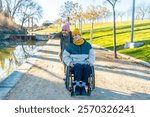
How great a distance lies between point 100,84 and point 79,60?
2.18m

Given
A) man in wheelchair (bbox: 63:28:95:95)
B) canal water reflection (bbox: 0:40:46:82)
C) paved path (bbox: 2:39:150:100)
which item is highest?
man in wheelchair (bbox: 63:28:95:95)

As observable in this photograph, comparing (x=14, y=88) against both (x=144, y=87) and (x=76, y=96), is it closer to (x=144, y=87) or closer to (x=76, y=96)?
(x=76, y=96)

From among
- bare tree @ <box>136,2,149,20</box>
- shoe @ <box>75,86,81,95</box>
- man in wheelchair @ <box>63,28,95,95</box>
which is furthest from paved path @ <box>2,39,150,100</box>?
bare tree @ <box>136,2,149,20</box>

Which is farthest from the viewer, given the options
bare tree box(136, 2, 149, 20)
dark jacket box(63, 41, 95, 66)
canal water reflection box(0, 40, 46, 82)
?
bare tree box(136, 2, 149, 20)

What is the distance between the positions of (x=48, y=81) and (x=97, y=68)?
3.85 metres

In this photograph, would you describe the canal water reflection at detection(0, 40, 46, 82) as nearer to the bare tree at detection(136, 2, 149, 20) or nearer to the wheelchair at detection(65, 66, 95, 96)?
the wheelchair at detection(65, 66, 95, 96)

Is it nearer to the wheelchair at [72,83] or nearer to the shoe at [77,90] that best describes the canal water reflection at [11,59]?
the wheelchair at [72,83]

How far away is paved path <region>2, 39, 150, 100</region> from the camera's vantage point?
927 cm

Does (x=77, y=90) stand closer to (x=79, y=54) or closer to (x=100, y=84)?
(x=79, y=54)

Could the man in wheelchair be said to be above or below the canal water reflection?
above

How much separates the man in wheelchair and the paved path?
15.7 inches

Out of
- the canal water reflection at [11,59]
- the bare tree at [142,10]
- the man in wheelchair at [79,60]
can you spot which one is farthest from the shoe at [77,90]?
the bare tree at [142,10]

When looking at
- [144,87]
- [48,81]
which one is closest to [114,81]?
[144,87]

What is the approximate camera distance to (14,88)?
10391mm
